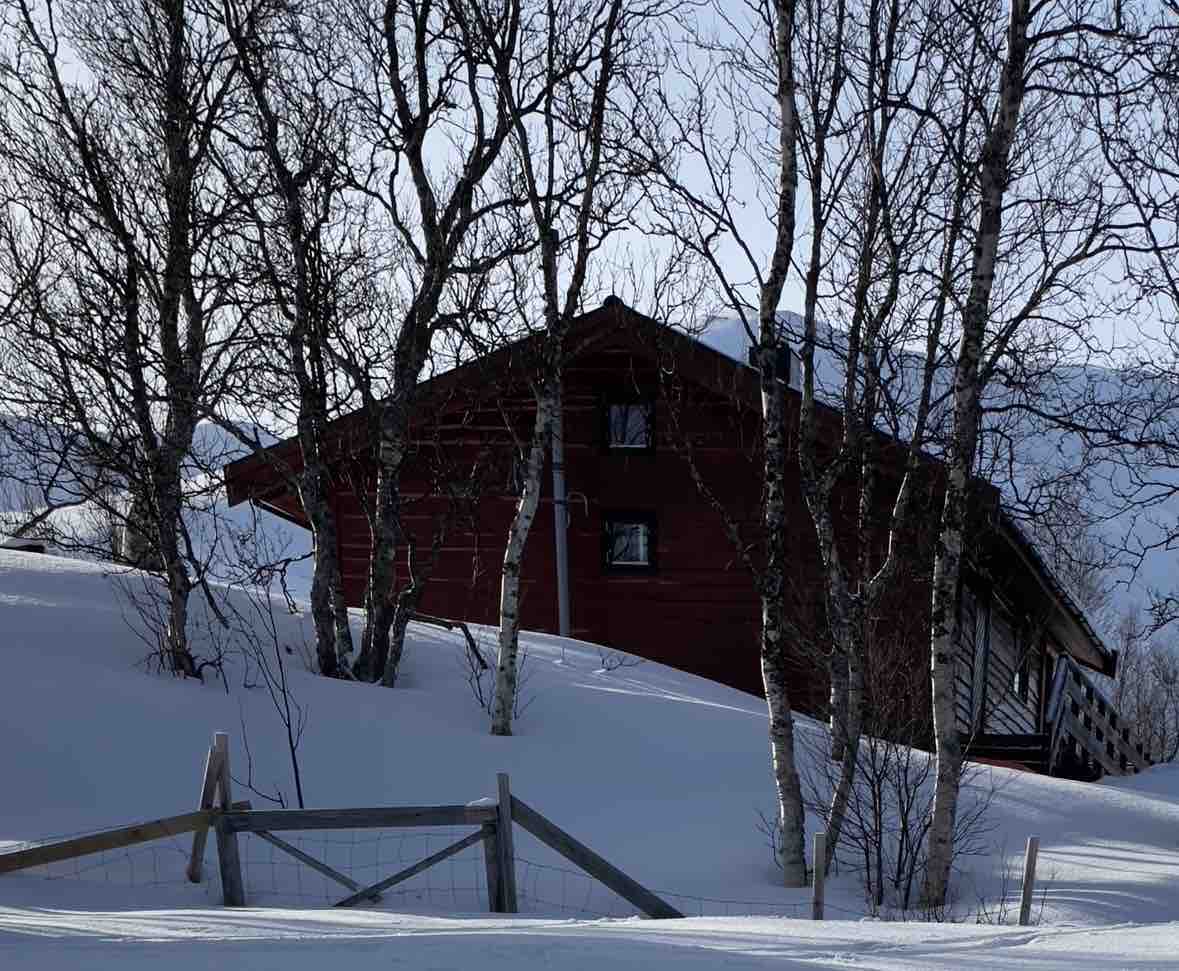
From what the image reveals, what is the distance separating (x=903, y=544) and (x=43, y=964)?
9.72 m

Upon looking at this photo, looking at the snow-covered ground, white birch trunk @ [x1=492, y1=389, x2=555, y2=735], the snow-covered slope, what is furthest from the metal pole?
white birch trunk @ [x1=492, y1=389, x2=555, y2=735]

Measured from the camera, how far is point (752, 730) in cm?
1580

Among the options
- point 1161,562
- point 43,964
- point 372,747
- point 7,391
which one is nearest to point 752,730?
point 372,747

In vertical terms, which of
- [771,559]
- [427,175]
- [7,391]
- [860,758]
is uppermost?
[427,175]

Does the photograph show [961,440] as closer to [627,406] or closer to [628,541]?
[627,406]

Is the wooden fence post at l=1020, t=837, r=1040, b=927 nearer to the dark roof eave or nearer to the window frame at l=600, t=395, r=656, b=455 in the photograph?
the dark roof eave

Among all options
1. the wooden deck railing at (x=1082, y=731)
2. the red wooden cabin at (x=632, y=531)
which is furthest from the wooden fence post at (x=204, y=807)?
the wooden deck railing at (x=1082, y=731)

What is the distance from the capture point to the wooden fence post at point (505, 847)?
27.5ft

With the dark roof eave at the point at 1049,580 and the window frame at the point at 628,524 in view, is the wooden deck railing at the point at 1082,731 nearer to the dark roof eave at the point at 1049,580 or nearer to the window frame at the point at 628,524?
the dark roof eave at the point at 1049,580

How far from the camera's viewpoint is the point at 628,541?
70.3 ft

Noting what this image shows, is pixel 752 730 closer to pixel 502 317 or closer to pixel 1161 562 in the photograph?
pixel 502 317

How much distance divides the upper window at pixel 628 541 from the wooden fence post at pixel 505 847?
12.9 metres

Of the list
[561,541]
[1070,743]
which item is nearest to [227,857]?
[561,541]

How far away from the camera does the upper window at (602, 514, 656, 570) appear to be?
21.3m
